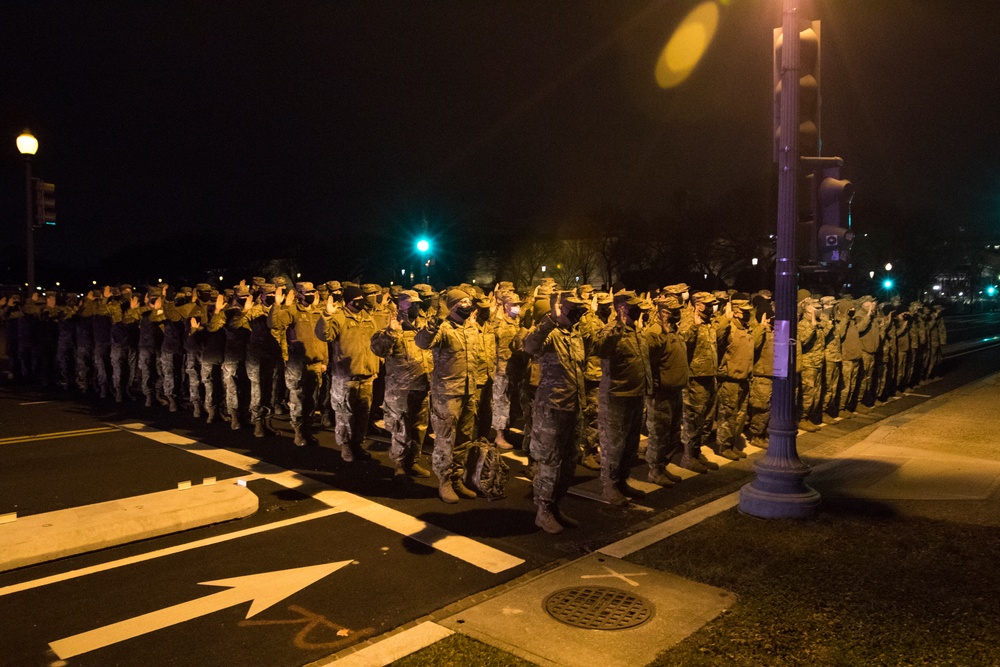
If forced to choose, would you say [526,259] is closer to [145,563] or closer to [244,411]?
[244,411]

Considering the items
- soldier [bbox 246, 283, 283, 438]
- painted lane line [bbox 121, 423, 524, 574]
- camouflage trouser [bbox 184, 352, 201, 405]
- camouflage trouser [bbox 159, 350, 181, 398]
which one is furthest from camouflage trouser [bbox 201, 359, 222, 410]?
painted lane line [bbox 121, 423, 524, 574]

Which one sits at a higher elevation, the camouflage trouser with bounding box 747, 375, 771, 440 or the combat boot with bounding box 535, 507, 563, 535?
the camouflage trouser with bounding box 747, 375, 771, 440

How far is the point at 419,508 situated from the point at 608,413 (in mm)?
2041

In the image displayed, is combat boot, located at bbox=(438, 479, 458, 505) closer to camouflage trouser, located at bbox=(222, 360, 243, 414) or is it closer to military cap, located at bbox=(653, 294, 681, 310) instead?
military cap, located at bbox=(653, 294, 681, 310)

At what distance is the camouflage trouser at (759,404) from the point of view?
10766 millimetres

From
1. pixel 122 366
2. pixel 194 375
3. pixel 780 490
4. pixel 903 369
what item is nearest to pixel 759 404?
pixel 780 490

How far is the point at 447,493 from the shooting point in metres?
7.60

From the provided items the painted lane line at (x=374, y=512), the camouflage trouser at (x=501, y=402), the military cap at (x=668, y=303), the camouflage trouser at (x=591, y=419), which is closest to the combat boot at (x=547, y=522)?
the painted lane line at (x=374, y=512)

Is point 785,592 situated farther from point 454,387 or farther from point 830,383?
point 830,383

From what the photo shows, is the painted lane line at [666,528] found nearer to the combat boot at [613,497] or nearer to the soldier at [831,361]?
the combat boot at [613,497]

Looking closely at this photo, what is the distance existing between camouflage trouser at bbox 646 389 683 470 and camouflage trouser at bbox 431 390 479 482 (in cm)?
212

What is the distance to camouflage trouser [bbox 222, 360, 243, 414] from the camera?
1117 centimetres

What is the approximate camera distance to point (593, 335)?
725 cm

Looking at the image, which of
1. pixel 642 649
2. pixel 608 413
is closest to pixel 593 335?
pixel 608 413
